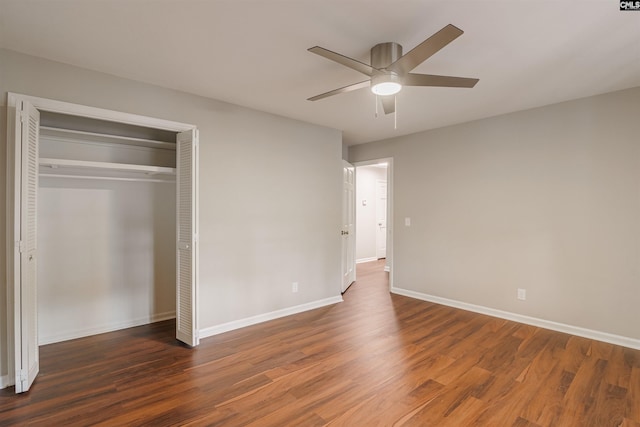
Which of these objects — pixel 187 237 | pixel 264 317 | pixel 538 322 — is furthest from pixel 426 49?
pixel 538 322

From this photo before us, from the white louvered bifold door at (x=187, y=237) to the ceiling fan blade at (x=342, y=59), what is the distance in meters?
1.72

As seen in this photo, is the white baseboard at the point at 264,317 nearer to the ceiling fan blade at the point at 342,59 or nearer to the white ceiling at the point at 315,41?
the white ceiling at the point at 315,41

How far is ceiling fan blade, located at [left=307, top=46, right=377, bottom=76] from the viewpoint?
1862 mm

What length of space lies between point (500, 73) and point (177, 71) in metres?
2.84

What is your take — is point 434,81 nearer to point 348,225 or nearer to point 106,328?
point 348,225

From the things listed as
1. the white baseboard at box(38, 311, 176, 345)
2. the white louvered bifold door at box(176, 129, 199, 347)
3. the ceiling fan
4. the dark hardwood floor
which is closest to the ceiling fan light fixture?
the ceiling fan

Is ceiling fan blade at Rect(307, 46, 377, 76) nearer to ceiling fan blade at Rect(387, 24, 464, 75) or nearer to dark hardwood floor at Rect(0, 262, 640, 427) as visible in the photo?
ceiling fan blade at Rect(387, 24, 464, 75)

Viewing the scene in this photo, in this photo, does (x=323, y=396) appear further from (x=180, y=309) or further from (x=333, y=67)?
(x=333, y=67)

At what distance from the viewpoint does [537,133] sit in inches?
146

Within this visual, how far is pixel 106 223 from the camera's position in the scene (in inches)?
139

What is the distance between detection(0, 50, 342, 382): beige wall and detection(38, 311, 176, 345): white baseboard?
0.90 metres

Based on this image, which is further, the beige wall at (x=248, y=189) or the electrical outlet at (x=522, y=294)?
the electrical outlet at (x=522, y=294)

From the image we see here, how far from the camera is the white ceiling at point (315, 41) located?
1.88 meters

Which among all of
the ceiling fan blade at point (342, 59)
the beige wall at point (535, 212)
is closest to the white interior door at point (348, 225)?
the beige wall at point (535, 212)
